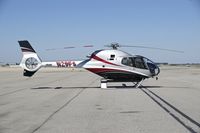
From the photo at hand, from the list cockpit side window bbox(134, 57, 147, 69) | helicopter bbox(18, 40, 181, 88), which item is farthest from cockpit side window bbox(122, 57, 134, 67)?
cockpit side window bbox(134, 57, 147, 69)

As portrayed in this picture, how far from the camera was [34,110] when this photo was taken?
13.0 metres

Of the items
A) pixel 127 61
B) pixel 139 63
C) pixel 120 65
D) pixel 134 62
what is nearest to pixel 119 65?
pixel 120 65

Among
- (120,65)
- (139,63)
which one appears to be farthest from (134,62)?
(120,65)

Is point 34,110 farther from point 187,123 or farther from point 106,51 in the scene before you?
point 106,51

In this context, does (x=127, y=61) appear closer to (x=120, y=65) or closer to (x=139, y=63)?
(x=120, y=65)

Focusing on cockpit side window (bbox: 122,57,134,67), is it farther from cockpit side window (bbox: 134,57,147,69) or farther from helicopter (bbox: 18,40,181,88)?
cockpit side window (bbox: 134,57,147,69)

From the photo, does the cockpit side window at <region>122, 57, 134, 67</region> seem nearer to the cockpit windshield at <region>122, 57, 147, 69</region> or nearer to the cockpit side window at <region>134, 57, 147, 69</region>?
the cockpit windshield at <region>122, 57, 147, 69</region>

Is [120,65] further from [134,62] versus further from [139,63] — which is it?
[139,63]

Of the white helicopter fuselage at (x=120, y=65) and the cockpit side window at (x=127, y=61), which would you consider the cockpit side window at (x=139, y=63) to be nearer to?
the white helicopter fuselage at (x=120, y=65)

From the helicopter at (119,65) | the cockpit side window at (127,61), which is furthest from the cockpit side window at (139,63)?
the cockpit side window at (127,61)

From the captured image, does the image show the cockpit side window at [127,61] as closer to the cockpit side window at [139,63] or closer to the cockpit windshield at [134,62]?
the cockpit windshield at [134,62]

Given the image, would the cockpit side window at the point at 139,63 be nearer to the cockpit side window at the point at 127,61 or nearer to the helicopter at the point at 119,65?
the helicopter at the point at 119,65

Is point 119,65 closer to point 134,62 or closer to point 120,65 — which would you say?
point 120,65

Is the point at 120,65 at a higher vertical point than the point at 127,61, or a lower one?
lower
